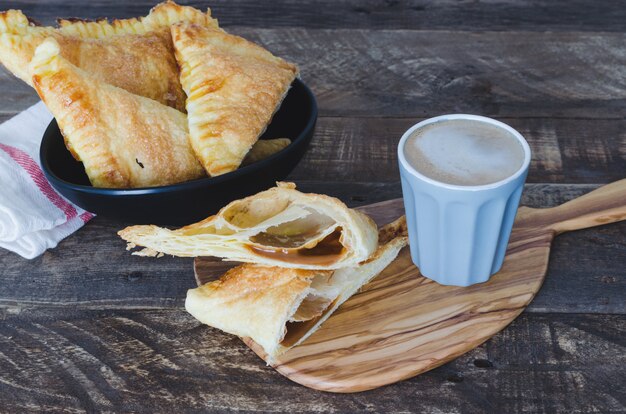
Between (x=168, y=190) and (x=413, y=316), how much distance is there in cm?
37

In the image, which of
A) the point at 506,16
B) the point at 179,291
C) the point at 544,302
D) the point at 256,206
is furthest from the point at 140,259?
the point at 506,16

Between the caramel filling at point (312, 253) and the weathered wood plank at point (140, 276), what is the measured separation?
0.20m

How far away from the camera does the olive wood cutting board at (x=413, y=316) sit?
0.94 metres

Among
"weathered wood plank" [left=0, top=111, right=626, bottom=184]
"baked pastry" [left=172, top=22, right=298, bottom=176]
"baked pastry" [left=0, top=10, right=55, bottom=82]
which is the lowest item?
"weathered wood plank" [left=0, top=111, right=626, bottom=184]

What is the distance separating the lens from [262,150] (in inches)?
45.8

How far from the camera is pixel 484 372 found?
95 cm

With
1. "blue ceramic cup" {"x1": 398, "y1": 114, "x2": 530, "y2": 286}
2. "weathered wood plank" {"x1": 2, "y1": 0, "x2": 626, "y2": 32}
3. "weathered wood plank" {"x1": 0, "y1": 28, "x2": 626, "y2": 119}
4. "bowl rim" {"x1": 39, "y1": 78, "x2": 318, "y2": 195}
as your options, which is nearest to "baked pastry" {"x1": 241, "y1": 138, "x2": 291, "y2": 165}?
"bowl rim" {"x1": 39, "y1": 78, "x2": 318, "y2": 195}

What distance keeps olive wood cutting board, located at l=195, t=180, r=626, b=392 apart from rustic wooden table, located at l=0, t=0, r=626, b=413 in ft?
0.07

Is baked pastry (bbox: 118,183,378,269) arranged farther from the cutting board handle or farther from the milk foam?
the cutting board handle

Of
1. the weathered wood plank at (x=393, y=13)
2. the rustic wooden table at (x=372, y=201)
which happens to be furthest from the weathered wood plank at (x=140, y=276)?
the weathered wood plank at (x=393, y=13)

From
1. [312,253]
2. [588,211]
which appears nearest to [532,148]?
[588,211]

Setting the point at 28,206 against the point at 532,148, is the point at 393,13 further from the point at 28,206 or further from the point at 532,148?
the point at 28,206

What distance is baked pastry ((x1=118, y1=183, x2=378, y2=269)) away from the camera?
0.95m

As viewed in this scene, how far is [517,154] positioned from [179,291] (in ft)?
1.68
